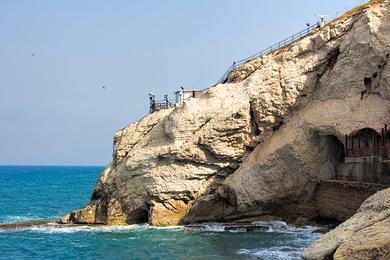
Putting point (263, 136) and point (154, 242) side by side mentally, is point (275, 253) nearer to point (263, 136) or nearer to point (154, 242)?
point (154, 242)

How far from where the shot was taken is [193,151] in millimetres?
45531

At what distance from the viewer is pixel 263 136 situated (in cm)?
4588

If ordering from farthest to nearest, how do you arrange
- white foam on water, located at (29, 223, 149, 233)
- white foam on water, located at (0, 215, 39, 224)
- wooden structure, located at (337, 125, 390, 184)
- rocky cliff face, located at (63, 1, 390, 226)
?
1. white foam on water, located at (0, 215, 39, 224)
2. white foam on water, located at (29, 223, 149, 233)
3. rocky cliff face, located at (63, 1, 390, 226)
4. wooden structure, located at (337, 125, 390, 184)

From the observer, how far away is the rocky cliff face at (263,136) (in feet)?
142

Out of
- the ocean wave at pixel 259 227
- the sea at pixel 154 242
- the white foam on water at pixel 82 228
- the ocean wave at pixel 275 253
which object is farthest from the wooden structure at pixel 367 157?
the white foam on water at pixel 82 228

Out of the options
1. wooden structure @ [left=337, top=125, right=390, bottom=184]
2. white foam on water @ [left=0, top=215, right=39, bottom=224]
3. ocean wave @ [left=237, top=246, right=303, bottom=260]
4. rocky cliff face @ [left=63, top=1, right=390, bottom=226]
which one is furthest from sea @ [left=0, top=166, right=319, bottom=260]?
white foam on water @ [left=0, top=215, right=39, bottom=224]

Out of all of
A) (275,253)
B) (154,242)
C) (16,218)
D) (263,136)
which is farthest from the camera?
(16,218)

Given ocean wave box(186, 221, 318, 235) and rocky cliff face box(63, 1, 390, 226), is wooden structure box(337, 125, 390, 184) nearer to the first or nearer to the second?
rocky cliff face box(63, 1, 390, 226)

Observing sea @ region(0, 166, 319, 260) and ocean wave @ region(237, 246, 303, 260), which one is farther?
sea @ region(0, 166, 319, 260)

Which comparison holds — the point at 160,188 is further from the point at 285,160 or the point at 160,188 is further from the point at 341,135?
the point at 341,135

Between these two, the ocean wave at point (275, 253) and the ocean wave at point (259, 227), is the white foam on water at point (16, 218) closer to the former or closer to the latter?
the ocean wave at point (259, 227)

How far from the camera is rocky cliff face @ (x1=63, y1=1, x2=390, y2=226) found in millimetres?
43312

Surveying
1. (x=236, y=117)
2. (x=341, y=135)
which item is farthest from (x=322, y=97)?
(x=236, y=117)

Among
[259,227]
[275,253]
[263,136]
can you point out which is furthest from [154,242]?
[263,136]
